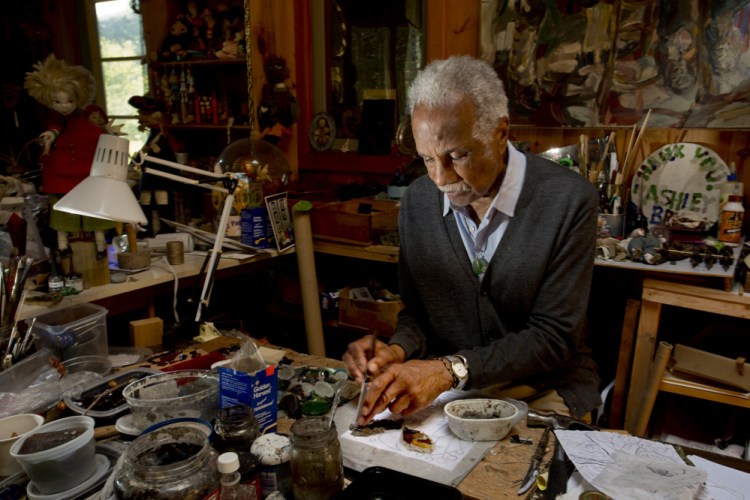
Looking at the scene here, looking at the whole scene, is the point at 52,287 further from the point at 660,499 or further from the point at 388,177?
the point at 660,499

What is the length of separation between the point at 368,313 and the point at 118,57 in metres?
3.00

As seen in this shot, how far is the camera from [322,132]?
327cm

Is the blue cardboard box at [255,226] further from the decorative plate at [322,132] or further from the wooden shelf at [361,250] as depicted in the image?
the decorative plate at [322,132]

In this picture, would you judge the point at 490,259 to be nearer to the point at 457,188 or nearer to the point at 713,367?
the point at 457,188

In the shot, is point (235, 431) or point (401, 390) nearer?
point (235, 431)

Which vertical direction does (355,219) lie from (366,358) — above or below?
above

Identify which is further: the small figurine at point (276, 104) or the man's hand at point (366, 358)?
the small figurine at point (276, 104)

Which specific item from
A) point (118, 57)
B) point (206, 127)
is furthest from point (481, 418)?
point (118, 57)

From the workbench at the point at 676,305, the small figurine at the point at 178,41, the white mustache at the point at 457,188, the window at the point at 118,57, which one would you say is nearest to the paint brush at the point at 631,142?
the workbench at the point at 676,305

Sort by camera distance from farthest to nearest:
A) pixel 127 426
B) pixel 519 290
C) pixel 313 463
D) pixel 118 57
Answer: pixel 118 57
pixel 519 290
pixel 127 426
pixel 313 463

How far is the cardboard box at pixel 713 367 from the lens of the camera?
1.83 meters

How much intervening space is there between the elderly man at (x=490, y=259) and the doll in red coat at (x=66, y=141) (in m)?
1.36

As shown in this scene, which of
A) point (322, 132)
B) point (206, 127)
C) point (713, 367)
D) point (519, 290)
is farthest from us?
point (206, 127)

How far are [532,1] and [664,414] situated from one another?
6.21 feet
